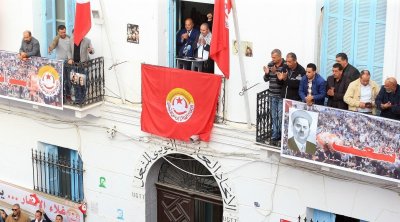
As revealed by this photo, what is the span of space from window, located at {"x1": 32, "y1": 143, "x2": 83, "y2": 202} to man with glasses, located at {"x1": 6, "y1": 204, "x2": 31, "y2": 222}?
0.95 m

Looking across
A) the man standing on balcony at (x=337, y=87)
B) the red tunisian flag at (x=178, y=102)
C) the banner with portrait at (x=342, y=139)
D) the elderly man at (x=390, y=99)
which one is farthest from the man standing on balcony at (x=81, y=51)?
the elderly man at (x=390, y=99)

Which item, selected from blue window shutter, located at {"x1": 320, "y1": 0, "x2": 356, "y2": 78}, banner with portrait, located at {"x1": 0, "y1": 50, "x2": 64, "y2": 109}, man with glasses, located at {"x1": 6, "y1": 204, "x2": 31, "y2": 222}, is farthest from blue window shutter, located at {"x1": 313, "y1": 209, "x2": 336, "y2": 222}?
man with glasses, located at {"x1": 6, "y1": 204, "x2": 31, "y2": 222}

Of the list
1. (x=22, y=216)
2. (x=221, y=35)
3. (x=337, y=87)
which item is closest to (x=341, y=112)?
(x=337, y=87)

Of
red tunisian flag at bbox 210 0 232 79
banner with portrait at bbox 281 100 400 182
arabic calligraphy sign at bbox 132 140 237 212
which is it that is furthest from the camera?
arabic calligraphy sign at bbox 132 140 237 212

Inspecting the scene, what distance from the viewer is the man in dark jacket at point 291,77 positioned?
756 inches

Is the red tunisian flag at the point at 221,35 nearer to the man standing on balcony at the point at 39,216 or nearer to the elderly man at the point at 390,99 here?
the elderly man at the point at 390,99

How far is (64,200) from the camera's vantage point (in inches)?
972

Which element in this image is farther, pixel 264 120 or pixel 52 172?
pixel 52 172

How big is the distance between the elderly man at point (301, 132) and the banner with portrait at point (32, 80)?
6515 millimetres

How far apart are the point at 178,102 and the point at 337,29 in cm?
420

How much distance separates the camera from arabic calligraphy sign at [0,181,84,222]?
2452 cm

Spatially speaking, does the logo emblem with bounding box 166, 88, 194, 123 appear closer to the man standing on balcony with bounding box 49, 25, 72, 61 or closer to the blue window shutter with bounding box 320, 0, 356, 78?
the man standing on balcony with bounding box 49, 25, 72, 61

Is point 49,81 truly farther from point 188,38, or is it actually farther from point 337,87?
point 337,87

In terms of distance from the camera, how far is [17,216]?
24.6m
